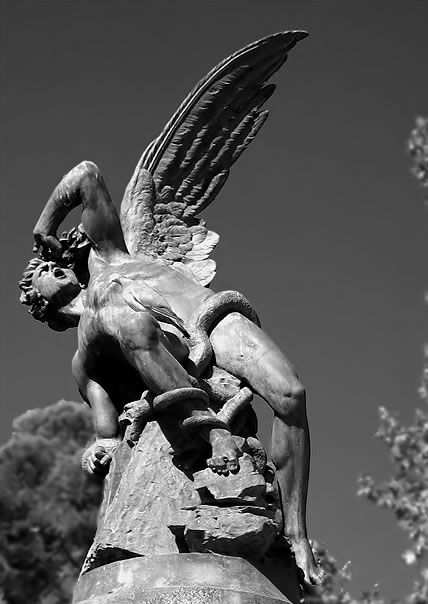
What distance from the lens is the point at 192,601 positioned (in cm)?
378

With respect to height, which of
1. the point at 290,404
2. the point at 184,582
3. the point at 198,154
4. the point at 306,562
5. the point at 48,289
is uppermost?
the point at 198,154

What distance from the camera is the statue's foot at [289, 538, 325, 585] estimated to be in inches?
167

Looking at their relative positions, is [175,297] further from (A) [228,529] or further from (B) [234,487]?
(A) [228,529]

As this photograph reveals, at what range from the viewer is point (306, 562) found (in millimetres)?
4270

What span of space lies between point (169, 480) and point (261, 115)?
2.32m

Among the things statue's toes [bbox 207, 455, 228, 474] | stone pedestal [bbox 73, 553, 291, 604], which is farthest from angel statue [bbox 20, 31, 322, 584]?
stone pedestal [bbox 73, 553, 291, 604]

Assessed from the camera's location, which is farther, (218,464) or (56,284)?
(56,284)

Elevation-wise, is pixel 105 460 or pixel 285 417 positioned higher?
pixel 285 417

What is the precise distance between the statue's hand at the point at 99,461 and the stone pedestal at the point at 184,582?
0.63 m

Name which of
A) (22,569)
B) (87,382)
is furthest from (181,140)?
(22,569)

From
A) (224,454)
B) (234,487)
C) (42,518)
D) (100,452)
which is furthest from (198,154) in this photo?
(42,518)

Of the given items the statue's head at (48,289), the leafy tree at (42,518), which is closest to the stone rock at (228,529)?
the statue's head at (48,289)

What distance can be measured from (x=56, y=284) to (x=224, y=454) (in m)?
1.43

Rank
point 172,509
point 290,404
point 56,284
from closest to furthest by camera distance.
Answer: point 172,509, point 290,404, point 56,284
